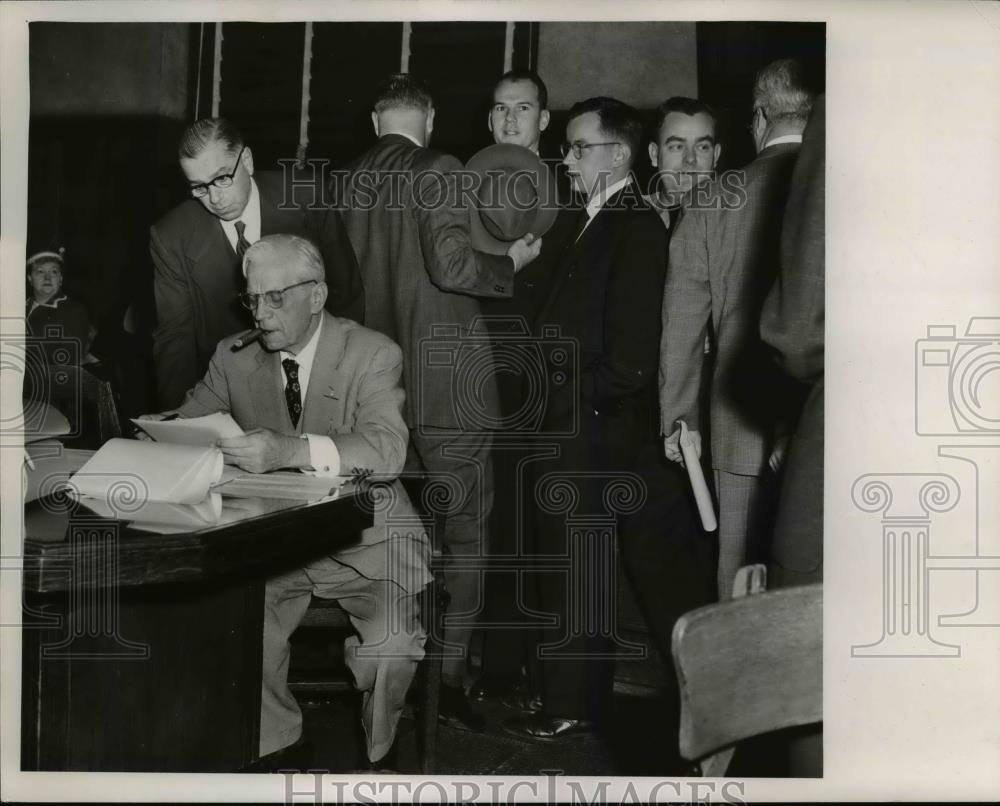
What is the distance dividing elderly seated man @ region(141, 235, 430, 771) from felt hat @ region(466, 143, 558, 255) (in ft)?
1.52

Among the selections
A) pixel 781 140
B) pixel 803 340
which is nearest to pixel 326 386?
pixel 803 340

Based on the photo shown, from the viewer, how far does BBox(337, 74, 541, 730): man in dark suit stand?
11.1 feet

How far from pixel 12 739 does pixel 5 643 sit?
0.99 feet

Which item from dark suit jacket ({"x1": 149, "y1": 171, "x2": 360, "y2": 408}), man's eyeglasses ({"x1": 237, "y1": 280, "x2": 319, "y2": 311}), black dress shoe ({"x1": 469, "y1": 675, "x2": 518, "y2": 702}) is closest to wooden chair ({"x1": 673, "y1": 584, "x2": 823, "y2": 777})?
black dress shoe ({"x1": 469, "y1": 675, "x2": 518, "y2": 702})

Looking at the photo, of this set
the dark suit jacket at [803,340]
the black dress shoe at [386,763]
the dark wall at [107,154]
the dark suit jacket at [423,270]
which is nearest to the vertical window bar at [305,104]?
the dark suit jacket at [423,270]

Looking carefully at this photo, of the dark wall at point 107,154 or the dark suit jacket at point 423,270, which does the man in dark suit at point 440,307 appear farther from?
the dark wall at point 107,154

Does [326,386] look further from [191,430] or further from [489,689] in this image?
[489,689]

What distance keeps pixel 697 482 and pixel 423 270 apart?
1.05 metres

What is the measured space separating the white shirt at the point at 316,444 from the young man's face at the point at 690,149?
1.15m

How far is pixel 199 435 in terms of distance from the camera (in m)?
3.19

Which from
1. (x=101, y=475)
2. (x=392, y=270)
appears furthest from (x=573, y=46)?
(x=101, y=475)

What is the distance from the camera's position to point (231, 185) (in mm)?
3445

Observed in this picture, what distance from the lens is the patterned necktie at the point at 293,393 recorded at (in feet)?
11.1

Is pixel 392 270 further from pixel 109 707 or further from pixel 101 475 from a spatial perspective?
pixel 109 707
